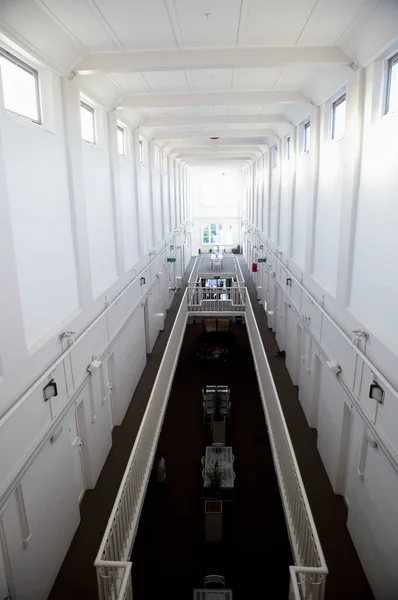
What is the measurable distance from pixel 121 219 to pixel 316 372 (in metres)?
5.41

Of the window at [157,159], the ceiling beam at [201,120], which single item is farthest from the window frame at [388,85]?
the window at [157,159]

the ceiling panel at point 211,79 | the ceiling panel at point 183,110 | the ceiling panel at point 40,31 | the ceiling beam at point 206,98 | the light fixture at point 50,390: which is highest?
the ceiling panel at point 183,110

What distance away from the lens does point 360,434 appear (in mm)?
6016

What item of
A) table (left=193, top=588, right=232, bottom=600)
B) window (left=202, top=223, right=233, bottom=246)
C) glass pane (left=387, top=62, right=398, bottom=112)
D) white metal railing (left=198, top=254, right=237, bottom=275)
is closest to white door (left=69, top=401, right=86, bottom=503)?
table (left=193, top=588, right=232, bottom=600)

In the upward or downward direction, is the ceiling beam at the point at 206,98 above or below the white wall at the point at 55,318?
above

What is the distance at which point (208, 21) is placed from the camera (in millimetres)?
4977

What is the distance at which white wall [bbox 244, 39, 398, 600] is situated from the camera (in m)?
4.92

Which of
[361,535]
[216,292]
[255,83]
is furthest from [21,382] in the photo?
[216,292]

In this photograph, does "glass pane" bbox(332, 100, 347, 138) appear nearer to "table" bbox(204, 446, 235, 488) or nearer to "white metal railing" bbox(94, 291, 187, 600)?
"white metal railing" bbox(94, 291, 187, 600)

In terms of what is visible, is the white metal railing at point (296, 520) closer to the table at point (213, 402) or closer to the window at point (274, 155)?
the table at point (213, 402)

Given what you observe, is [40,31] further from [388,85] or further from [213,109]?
[213,109]

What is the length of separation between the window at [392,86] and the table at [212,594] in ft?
20.4

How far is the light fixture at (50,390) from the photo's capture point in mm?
5245

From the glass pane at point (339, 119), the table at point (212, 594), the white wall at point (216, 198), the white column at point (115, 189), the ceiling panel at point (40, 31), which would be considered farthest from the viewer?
the white wall at point (216, 198)
